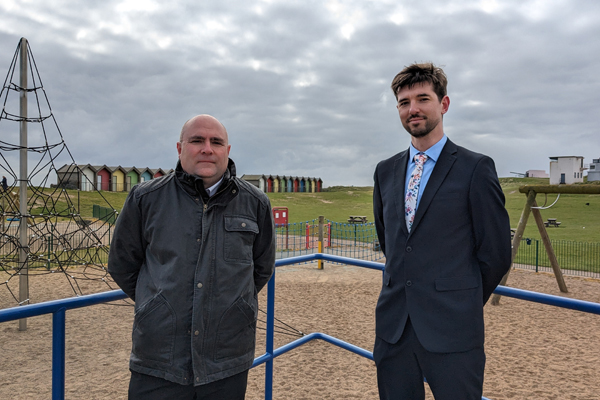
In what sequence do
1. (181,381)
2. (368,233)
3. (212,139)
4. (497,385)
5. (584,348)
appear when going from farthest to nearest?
(368,233) → (584,348) → (497,385) → (212,139) → (181,381)

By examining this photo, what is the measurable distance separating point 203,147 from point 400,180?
0.91 metres

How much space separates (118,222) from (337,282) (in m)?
9.27

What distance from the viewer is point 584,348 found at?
6254 mm

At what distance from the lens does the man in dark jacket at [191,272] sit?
1.64m

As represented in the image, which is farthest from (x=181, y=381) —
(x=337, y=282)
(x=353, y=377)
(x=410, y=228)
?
(x=337, y=282)

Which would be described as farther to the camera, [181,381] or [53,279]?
[53,279]

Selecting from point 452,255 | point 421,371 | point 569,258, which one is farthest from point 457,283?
point 569,258

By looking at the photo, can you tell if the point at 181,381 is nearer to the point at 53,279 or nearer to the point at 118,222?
the point at 118,222

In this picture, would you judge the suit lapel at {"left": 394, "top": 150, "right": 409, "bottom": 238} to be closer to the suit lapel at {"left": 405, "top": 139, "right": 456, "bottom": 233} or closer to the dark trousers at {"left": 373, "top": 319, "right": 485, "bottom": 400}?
the suit lapel at {"left": 405, "top": 139, "right": 456, "bottom": 233}

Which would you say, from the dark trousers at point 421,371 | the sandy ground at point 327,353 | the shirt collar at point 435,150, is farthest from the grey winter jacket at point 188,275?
the sandy ground at point 327,353

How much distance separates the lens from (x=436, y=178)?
68.4 inches

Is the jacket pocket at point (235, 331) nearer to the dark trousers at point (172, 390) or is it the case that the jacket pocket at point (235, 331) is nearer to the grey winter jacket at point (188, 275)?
the grey winter jacket at point (188, 275)

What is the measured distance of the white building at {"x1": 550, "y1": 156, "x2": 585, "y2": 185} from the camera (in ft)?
36.2

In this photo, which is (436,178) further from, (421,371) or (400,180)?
(421,371)
